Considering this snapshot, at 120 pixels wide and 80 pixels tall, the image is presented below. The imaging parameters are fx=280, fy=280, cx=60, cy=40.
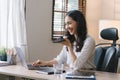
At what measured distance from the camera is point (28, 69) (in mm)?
2793

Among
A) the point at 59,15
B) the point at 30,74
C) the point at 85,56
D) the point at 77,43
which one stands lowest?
the point at 30,74

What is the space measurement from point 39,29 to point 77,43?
Answer: 46.1 inches

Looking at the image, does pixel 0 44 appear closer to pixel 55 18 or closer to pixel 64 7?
pixel 55 18

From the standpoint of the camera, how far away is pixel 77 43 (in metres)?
2.90

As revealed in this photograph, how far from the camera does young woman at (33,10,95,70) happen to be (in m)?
2.78

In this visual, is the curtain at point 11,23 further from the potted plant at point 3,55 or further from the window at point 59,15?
the window at point 59,15

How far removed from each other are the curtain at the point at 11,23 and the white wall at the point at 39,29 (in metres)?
0.23

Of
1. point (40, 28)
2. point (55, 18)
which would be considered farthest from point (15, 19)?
point (55, 18)

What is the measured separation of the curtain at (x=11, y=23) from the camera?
3.48 meters

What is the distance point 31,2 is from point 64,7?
0.83 meters

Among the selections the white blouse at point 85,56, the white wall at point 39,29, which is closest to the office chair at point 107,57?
the white blouse at point 85,56

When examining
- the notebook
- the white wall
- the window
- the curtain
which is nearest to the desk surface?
the notebook

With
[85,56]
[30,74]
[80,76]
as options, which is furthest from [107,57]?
[30,74]

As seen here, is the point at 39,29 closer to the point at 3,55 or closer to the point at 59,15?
the point at 59,15
